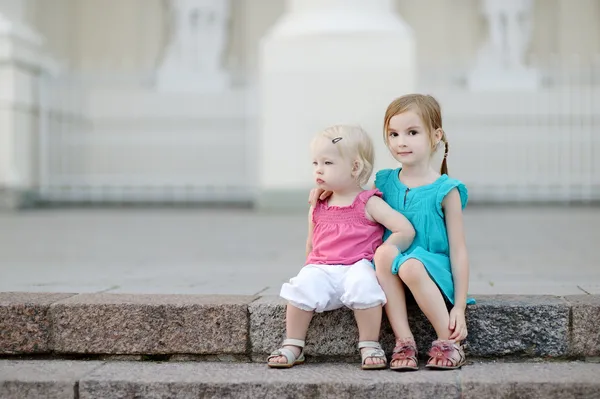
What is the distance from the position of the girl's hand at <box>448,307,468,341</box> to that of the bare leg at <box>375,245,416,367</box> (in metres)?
0.13

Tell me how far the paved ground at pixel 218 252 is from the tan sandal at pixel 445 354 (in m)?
0.60

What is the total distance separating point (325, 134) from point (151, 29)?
11314mm

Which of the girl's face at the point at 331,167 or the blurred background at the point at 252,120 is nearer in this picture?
the girl's face at the point at 331,167

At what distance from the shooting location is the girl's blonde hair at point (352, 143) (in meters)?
2.81

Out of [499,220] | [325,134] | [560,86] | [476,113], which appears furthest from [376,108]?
[325,134]

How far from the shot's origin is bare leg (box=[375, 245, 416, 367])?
2.70 m

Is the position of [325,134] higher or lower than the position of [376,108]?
lower

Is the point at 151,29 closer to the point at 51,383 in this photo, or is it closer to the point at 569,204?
the point at 569,204

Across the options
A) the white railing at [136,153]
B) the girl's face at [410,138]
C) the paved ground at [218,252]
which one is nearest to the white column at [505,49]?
the paved ground at [218,252]

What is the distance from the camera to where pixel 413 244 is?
281 cm

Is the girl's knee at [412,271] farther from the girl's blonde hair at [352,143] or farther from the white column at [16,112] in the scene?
the white column at [16,112]

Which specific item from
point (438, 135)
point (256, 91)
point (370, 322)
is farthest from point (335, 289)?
point (256, 91)

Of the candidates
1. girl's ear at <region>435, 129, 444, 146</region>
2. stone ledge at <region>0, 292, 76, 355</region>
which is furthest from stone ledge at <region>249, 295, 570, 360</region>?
stone ledge at <region>0, 292, 76, 355</region>

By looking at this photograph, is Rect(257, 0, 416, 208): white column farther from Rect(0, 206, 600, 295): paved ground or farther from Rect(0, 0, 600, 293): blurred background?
Rect(0, 206, 600, 295): paved ground
